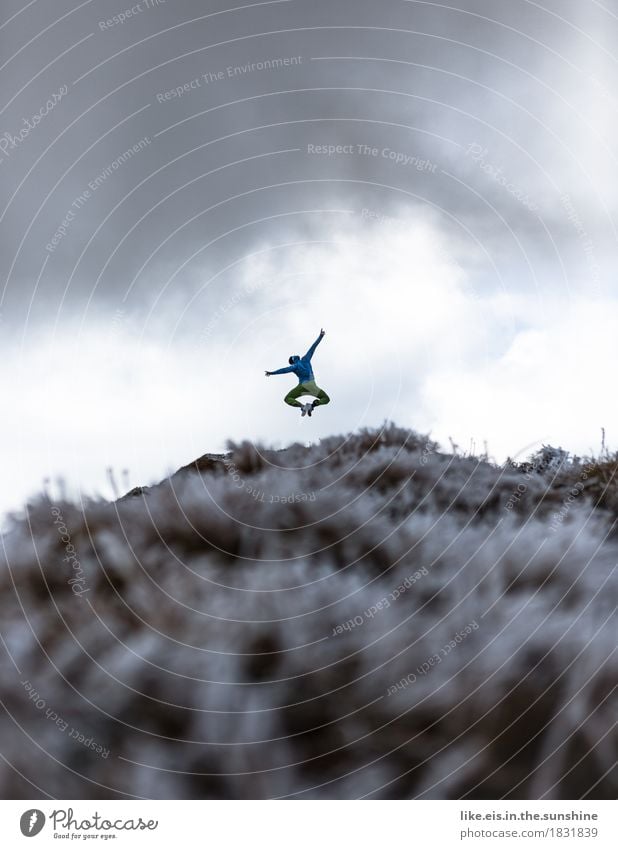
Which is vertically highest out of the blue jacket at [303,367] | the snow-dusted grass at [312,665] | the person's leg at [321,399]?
the blue jacket at [303,367]

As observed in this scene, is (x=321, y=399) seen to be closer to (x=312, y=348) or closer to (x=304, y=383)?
(x=304, y=383)

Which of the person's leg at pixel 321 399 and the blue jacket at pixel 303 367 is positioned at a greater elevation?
the blue jacket at pixel 303 367

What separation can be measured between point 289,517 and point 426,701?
0.23 metres

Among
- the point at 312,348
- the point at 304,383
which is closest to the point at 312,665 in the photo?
the point at 304,383

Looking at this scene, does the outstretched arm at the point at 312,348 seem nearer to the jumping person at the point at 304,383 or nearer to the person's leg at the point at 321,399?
the jumping person at the point at 304,383

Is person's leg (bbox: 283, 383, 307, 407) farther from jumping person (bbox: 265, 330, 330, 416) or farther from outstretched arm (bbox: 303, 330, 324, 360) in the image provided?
outstretched arm (bbox: 303, 330, 324, 360)

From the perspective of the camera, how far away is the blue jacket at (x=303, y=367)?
6.28 ft

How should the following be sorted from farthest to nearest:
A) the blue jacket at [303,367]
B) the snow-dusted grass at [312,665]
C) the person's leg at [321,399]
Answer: the blue jacket at [303,367] < the person's leg at [321,399] < the snow-dusted grass at [312,665]

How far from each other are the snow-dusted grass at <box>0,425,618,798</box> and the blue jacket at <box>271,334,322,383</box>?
52.6 inches

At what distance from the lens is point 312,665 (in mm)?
530

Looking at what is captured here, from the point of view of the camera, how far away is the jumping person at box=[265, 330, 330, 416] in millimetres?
1757

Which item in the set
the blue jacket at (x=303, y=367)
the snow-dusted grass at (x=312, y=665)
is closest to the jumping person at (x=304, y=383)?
the blue jacket at (x=303, y=367)
